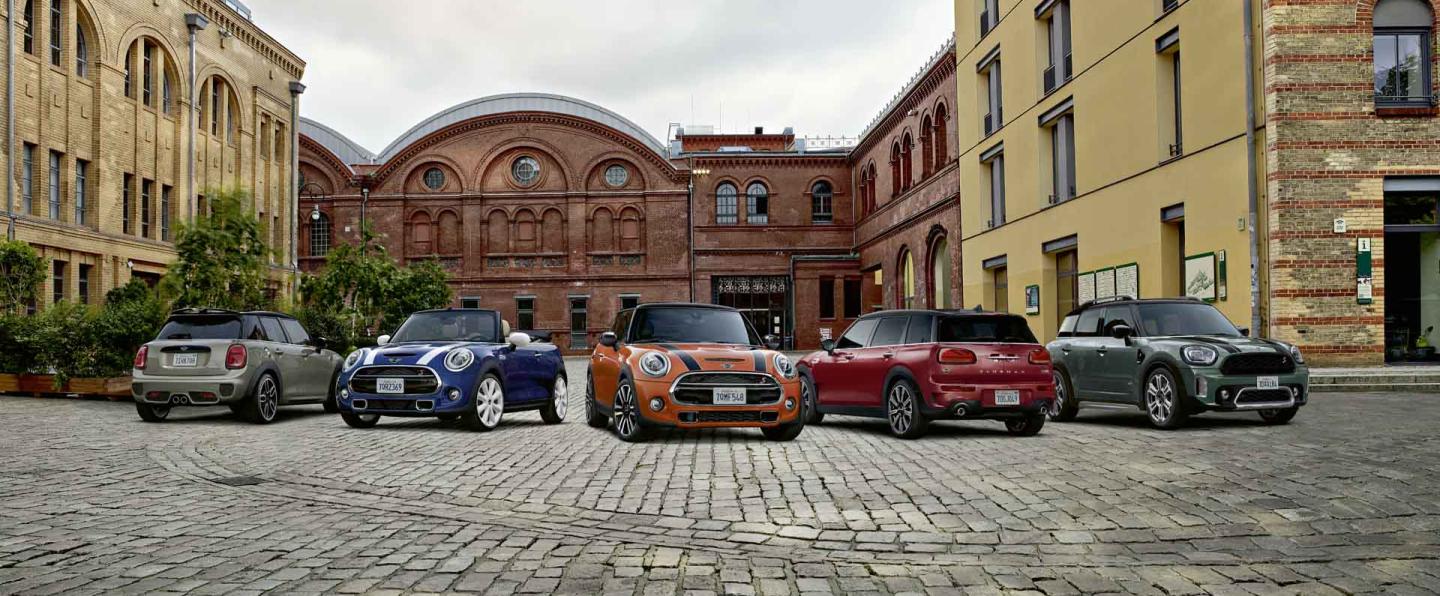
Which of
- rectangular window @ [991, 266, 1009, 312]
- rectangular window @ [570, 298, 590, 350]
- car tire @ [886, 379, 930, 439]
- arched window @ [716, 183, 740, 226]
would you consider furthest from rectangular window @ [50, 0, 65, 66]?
arched window @ [716, 183, 740, 226]

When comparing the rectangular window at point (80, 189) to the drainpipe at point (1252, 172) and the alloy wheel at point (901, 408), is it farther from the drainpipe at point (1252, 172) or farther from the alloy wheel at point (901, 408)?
the drainpipe at point (1252, 172)

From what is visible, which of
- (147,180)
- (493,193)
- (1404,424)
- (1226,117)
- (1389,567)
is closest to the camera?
(1389,567)

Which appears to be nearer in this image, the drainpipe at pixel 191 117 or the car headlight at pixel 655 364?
the car headlight at pixel 655 364

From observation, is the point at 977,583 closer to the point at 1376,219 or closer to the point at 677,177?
the point at 1376,219

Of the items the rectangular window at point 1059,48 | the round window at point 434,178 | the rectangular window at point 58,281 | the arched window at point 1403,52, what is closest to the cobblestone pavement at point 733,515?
the arched window at point 1403,52

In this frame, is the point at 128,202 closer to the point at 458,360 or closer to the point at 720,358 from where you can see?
the point at 458,360

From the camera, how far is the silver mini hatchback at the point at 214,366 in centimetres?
1331

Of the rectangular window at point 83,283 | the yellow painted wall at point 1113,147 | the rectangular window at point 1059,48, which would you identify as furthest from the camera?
the rectangular window at point 83,283

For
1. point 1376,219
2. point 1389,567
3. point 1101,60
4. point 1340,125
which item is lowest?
point 1389,567

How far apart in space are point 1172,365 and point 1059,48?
18.7 m

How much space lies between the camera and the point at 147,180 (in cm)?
3275

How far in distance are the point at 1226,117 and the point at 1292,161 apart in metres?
1.99

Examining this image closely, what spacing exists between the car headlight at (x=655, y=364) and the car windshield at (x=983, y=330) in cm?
301

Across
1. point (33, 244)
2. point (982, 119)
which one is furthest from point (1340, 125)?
point (33, 244)
